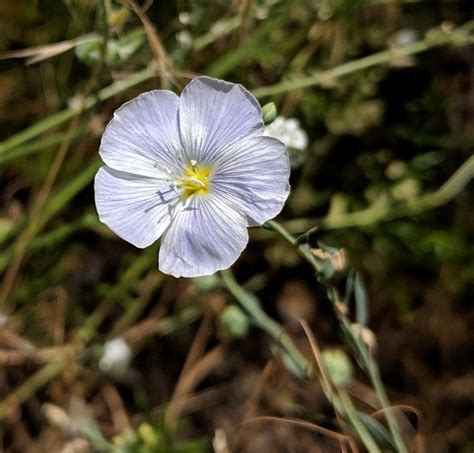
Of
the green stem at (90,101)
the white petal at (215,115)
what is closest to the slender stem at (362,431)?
the white petal at (215,115)

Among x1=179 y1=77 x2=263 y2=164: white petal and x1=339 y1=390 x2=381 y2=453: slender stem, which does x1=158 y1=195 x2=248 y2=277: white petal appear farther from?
x1=339 y1=390 x2=381 y2=453: slender stem

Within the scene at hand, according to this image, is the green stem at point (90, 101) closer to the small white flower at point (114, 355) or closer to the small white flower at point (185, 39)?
the small white flower at point (185, 39)

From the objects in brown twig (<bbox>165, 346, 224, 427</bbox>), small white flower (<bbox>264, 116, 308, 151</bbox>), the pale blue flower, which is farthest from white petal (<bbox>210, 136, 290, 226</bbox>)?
brown twig (<bbox>165, 346, 224, 427</bbox>)

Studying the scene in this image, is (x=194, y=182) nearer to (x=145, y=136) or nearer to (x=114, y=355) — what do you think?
(x=145, y=136)

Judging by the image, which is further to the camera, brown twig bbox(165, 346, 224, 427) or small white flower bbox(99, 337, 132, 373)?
brown twig bbox(165, 346, 224, 427)

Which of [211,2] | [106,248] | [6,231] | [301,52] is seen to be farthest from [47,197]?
[301,52]

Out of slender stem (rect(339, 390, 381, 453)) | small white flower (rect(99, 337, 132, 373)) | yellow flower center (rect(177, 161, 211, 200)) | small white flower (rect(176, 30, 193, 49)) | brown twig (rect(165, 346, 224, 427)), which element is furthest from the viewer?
brown twig (rect(165, 346, 224, 427))

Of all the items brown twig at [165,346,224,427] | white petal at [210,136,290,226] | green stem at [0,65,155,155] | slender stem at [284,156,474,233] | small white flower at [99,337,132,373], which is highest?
white petal at [210,136,290,226]
